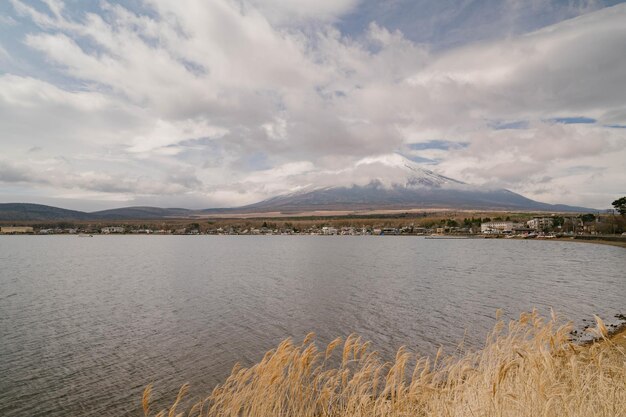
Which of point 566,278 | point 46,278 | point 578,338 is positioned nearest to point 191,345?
point 578,338

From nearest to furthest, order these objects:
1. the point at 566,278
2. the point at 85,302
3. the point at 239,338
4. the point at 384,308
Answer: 1. the point at 239,338
2. the point at 384,308
3. the point at 85,302
4. the point at 566,278

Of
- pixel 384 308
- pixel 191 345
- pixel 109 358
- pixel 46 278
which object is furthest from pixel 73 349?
pixel 46 278

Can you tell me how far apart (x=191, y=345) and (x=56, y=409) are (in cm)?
833

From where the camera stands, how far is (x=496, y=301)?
117ft

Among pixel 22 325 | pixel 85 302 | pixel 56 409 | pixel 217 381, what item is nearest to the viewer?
pixel 56 409

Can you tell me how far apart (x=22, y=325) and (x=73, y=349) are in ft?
25.7

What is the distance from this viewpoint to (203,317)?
2942 cm

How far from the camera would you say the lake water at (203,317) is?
17.1m

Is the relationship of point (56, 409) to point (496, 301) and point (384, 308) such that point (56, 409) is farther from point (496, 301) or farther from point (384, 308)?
point (496, 301)

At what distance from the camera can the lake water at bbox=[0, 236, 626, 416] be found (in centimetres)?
1712

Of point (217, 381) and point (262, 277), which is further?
point (262, 277)

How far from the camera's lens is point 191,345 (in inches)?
878

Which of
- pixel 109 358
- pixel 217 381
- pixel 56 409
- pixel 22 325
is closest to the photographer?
pixel 56 409

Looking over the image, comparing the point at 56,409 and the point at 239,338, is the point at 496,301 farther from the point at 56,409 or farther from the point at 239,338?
the point at 56,409
